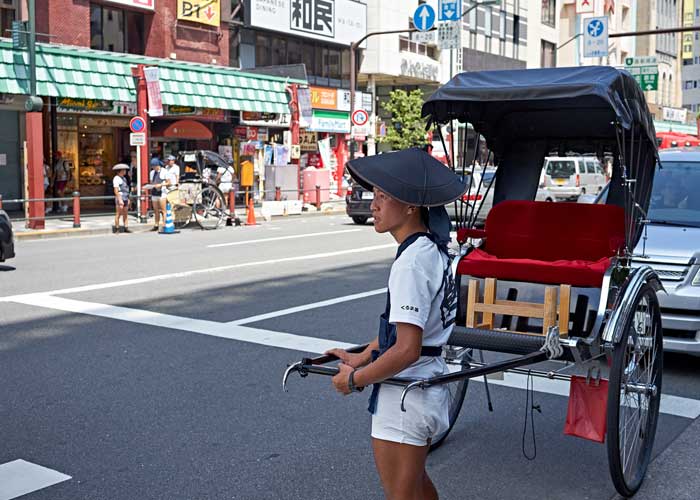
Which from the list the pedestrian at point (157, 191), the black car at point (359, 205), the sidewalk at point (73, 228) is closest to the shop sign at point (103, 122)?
Result: the sidewalk at point (73, 228)

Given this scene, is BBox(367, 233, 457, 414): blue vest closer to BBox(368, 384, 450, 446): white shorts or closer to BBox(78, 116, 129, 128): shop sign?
BBox(368, 384, 450, 446): white shorts

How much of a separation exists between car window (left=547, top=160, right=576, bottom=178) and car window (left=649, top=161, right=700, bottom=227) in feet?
70.6

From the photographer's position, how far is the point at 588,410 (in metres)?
4.41

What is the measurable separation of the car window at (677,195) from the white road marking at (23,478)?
19.5 ft

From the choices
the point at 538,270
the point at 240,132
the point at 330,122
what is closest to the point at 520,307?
the point at 538,270

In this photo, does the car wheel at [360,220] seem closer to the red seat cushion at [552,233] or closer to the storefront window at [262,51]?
the storefront window at [262,51]

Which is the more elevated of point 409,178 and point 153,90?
point 153,90

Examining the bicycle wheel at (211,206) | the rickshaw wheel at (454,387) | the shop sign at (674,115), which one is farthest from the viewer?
the shop sign at (674,115)

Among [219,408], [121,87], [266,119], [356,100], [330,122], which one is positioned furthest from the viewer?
[356,100]

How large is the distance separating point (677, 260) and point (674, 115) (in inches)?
3302

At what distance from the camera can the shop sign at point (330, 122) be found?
37.8 m

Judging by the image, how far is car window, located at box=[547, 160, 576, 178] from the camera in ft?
98.3

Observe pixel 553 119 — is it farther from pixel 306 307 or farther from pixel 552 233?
pixel 306 307

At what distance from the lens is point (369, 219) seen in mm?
25016
